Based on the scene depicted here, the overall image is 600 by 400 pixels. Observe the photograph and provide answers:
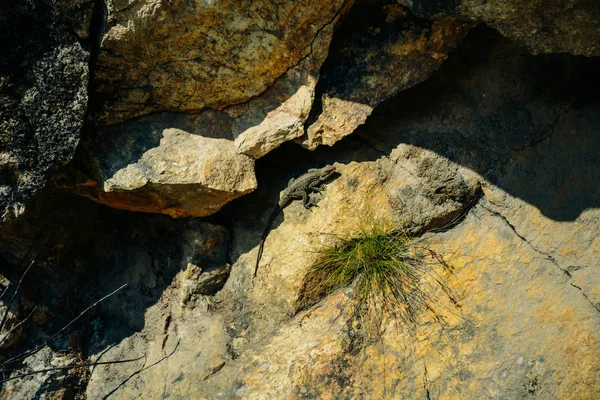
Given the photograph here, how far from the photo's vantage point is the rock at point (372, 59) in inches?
161

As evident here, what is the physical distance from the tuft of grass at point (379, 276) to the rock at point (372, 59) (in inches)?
37.7

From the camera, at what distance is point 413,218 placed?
14.9 ft

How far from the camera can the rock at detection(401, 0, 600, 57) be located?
3.26 m

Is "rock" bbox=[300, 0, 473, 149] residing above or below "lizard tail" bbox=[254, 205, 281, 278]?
above

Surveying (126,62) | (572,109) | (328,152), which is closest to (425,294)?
(328,152)

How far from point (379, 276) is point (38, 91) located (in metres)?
2.85

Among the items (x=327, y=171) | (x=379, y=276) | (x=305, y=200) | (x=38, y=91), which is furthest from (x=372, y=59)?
(x=38, y=91)

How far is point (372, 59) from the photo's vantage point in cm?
420

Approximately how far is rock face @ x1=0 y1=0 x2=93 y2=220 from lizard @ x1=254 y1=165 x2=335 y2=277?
1882 millimetres

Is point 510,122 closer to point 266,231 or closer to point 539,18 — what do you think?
point 539,18

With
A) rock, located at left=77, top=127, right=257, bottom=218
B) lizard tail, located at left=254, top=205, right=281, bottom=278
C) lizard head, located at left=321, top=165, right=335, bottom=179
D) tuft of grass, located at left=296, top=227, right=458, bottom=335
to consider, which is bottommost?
tuft of grass, located at left=296, top=227, right=458, bottom=335

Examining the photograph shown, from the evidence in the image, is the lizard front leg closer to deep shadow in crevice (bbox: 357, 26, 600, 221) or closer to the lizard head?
the lizard head

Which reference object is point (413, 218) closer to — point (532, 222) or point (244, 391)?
point (532, 222)

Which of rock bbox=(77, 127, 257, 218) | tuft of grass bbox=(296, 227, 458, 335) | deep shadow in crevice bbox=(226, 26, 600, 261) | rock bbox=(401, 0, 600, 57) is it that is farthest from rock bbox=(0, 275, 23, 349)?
rock bbox=(401, 0, 600, 57)
